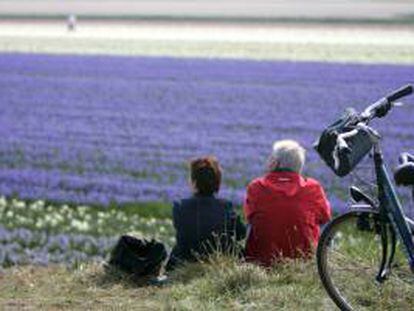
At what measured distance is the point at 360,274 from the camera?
6.14 metres

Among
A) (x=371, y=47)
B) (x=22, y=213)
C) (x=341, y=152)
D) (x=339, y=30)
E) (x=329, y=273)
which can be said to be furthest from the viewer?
(x=339, y=30)

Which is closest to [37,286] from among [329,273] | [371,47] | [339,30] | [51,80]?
[329,273]

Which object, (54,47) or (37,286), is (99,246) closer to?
(37,286)

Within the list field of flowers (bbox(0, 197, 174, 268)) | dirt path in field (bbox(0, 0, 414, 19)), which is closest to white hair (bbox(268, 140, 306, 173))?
field of flowers (bbox(0, 197, 174, 268))

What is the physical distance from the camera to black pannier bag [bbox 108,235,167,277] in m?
7.37

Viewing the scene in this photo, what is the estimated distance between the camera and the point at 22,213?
1268 cm

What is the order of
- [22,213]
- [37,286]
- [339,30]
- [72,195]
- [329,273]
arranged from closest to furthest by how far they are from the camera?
[329,273], [37,286], [22,213], [72,195], [339,30]

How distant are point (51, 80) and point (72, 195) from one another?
1693 cm

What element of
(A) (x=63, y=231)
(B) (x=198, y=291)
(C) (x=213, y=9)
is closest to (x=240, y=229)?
(B) (x=198, y=291)

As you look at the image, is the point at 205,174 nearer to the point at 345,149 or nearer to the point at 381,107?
the point at 381,107

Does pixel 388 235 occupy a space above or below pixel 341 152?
below

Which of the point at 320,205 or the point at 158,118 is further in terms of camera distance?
the point at 158,118

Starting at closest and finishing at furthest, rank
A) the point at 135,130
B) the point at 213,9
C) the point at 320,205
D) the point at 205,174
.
→ the point at 320,205, the point at 205,174, the point at 135,130, the point at 213,9

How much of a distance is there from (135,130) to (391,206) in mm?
15536
